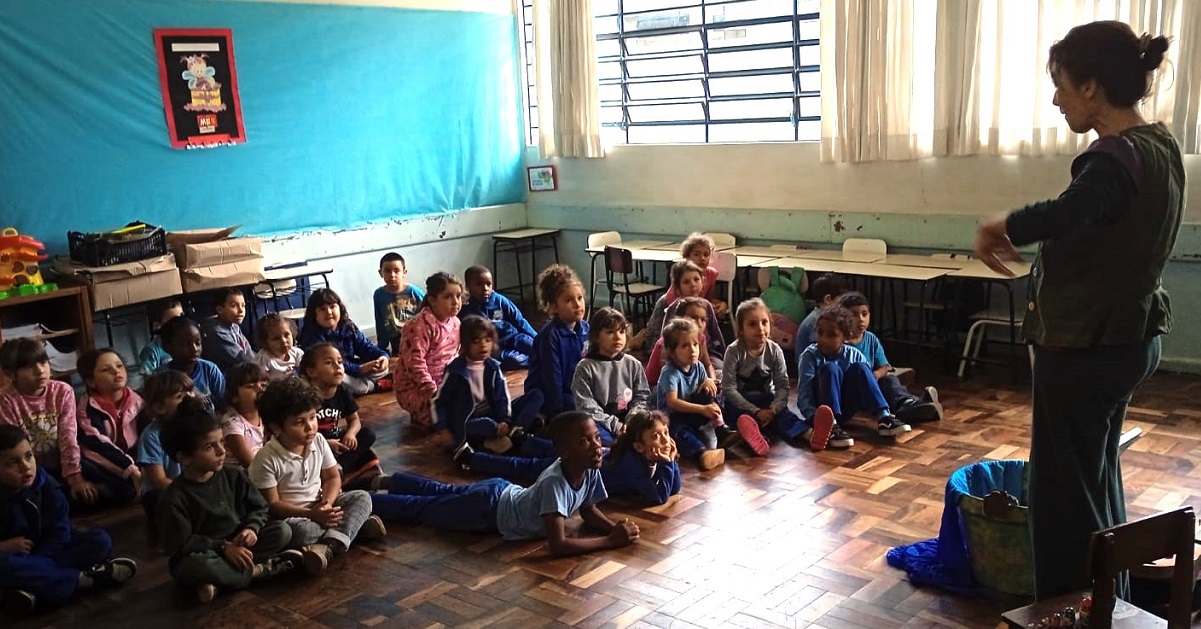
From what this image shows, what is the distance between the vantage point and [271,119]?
6992mm

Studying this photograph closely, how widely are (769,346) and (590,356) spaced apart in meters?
0.89

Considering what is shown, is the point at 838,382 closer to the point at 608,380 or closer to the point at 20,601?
the point at 608,380

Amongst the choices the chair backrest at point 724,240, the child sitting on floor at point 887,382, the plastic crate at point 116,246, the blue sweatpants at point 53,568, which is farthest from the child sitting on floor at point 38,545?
the chair backrest at point 724,240

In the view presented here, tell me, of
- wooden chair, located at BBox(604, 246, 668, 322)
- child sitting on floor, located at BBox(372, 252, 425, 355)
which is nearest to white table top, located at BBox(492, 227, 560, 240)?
wooden chair, located at BBox(604, 246, 668, 322)

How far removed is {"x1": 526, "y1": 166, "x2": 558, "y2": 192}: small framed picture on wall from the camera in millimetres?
8492

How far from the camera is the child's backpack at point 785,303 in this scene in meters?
6.13

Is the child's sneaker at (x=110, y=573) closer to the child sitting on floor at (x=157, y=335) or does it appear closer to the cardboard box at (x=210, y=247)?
the child sitting on floor at (x=157, y=335)

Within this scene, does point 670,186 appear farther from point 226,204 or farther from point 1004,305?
point 226,204

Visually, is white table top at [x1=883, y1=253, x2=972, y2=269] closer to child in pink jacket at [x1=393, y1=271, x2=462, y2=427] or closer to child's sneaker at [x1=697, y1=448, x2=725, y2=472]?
child's sneaker at [x1=697, y1=448, x2=725, y2=472]

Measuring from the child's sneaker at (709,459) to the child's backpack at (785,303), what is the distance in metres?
1.88

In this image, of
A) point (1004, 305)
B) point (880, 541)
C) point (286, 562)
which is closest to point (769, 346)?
point (880, 541)

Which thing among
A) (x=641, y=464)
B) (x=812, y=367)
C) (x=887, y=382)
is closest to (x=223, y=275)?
(x=641, y=464)

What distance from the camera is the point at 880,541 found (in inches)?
136

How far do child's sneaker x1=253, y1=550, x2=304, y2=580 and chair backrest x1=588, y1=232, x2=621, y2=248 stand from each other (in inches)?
177
